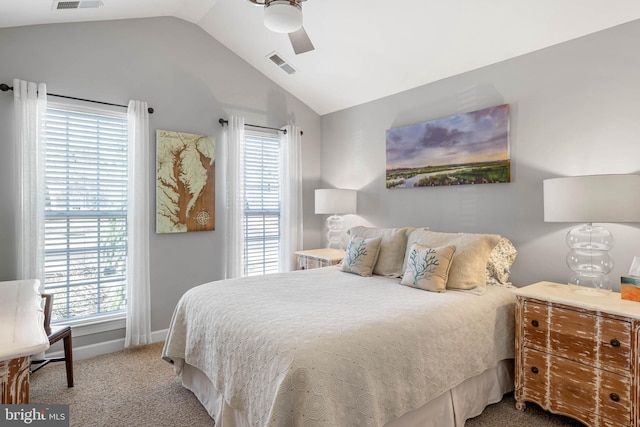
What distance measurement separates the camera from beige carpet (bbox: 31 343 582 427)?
222cm

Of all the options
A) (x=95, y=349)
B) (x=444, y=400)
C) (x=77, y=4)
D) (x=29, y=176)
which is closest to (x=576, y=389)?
(x=444, y=400)

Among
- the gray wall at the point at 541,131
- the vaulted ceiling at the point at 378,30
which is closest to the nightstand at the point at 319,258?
the gray wall at the point at 541,131

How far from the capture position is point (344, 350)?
1.61m

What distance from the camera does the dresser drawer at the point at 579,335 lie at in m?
1.92

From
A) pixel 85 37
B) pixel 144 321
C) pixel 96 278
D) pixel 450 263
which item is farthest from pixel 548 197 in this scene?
pixel 85 37

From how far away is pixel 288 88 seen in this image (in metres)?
4.48

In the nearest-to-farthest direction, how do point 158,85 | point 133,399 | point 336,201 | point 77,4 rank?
point 133,399
point 77,4
point 158,85
point 336,201

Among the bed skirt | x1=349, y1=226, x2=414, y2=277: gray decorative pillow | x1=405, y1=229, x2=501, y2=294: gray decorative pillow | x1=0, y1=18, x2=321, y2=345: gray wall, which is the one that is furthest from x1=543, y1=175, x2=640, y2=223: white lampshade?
x1=0, y1=18, x2=321, y2=345: gray wall

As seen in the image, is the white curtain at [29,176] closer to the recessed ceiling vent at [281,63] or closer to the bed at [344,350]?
the bed at [344,350]

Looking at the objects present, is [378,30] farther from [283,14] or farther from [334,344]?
[334,344]

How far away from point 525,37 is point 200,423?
11.7ft

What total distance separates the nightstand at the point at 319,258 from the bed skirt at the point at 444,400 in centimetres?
179

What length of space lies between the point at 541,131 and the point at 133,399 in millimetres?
3637

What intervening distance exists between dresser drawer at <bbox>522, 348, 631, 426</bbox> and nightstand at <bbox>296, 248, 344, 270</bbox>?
6.59 feet
